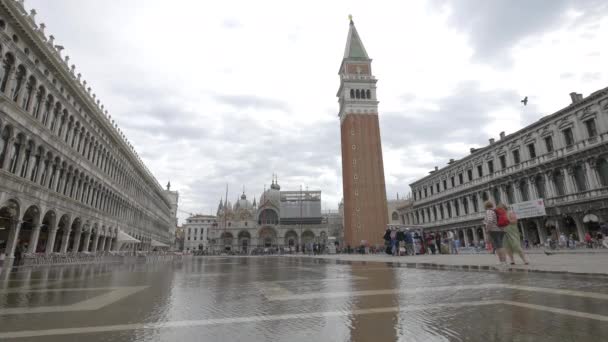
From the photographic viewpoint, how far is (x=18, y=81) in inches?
726

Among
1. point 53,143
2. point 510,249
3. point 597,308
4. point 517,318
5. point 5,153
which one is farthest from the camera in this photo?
point 53,143

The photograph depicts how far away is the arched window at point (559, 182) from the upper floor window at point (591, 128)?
3.96 m

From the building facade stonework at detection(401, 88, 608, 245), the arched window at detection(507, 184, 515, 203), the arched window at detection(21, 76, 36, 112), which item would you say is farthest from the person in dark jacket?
the arched window at detection(21, 76, 36, 112)

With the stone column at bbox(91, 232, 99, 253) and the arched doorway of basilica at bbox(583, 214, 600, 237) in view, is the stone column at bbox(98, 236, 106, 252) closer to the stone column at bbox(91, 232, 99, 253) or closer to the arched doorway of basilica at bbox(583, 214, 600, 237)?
the stone column at bbox(91, 232, 99, 253)

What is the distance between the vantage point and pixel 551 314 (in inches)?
136

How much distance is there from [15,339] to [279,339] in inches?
95.1

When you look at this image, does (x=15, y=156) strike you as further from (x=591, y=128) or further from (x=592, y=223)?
(x=591, y=128)

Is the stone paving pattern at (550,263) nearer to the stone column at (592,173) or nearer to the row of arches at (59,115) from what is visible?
the stone column at (592,173)

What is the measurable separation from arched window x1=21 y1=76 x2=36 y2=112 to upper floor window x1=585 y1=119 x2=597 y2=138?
131ft

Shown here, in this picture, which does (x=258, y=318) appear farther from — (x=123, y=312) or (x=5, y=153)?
(x=5, y=153)

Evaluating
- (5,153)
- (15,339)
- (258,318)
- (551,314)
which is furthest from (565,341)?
(5,153)

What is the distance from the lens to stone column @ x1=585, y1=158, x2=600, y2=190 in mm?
25864

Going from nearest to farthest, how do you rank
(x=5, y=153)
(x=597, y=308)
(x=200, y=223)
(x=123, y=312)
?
1. (x=597, y=308)
2. (x=123, y=312)
3. (x=5, y=153)
4. (x=200, y=223)

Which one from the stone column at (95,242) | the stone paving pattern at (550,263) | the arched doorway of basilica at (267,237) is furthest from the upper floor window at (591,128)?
the arched doorway of basilica at (267,237)
